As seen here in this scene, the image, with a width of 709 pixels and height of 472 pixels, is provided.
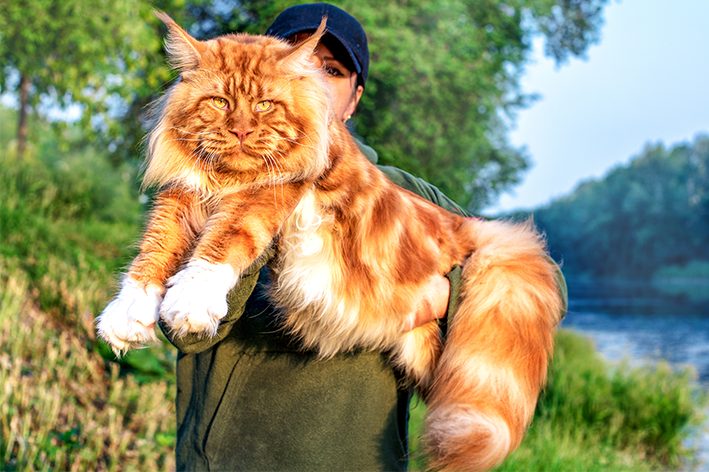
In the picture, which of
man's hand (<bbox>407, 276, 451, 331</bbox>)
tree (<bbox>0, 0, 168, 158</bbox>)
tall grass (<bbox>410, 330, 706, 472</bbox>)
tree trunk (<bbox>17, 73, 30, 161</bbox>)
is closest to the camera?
man's hand (<bbox>407, 276, 451, 331</bbox>)

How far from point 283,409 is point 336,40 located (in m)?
1.55

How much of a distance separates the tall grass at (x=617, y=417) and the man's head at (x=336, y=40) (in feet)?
13.6

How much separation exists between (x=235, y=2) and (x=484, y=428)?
12.2m

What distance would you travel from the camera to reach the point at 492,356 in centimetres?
187

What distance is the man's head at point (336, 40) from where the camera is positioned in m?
2.25

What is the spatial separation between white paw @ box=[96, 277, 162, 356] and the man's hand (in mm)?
902

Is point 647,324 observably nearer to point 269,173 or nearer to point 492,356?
point 492,356

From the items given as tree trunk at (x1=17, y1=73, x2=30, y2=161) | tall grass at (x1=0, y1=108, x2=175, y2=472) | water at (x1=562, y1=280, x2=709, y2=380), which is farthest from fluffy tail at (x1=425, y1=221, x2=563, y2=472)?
tree trunk at (x1=17, y1=73, x2=30, y2=161)

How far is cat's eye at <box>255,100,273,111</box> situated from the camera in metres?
1.69

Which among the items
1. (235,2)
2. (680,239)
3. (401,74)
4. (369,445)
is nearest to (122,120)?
(235,2)

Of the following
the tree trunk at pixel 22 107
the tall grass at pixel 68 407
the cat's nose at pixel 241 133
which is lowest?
the tall grass at pixel 68 407

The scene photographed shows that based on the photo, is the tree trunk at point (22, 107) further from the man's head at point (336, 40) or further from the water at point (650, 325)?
→ the water at point (650, 325)

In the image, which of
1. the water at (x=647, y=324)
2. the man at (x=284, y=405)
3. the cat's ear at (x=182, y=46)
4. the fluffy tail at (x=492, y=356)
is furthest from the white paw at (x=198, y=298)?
the water at (x=647, y=324)

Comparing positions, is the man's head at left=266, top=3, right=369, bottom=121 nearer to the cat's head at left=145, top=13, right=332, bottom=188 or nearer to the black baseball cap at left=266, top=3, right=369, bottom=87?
the black baseball cap at left=266, top=3, right=369, bottom=87
